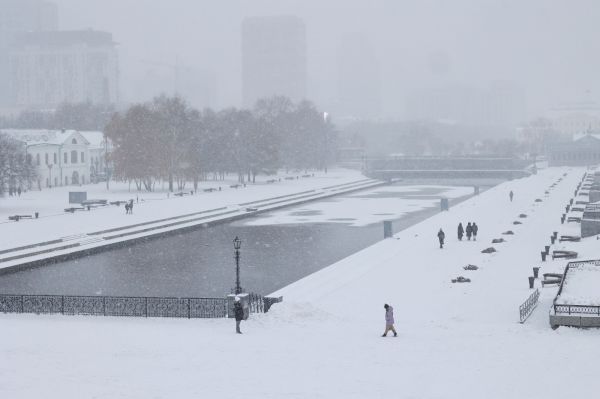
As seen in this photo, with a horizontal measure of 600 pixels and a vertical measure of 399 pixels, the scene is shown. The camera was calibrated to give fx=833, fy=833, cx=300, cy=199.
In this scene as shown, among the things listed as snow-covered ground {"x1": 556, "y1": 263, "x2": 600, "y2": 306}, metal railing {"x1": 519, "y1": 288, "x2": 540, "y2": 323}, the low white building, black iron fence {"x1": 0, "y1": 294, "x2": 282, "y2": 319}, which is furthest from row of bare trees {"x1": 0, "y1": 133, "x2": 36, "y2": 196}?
metal railing {"x1": 519, "y1": 288, "x2": 540, "y2": 323}

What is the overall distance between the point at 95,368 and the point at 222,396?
4.38m

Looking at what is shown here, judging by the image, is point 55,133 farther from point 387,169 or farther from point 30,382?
point 30,382

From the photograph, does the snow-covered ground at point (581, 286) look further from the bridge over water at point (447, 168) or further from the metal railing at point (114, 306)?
the bridge over water at point (447, 168)

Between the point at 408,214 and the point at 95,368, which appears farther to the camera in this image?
the point at 408,214

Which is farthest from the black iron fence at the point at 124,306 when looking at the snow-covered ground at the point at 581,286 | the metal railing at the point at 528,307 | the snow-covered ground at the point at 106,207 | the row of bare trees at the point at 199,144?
the row of bare trees at the point at 199,144

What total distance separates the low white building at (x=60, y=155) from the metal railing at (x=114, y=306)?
226 ft

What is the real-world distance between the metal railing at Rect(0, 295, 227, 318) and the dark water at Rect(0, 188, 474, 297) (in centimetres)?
630

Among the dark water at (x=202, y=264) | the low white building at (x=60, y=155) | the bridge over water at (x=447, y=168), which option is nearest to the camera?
the dark water at (x=202, y=264)

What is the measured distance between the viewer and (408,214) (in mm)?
74562

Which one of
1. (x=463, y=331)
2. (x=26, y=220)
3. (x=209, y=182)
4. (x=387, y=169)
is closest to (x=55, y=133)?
(x=209, y=182)

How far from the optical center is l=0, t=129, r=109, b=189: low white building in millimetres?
101250

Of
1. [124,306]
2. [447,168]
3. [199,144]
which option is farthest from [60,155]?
[124,306]

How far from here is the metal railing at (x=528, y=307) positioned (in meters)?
27.2

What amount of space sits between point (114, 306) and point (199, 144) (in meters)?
76.9
